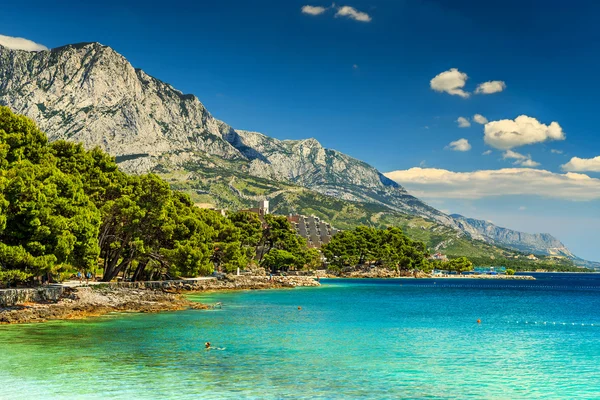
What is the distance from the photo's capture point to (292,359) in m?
33.0

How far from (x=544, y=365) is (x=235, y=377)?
19.5 metres

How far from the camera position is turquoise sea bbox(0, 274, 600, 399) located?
24922 mm

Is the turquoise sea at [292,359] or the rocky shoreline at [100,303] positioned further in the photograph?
the rocky shoreline at [100,303]

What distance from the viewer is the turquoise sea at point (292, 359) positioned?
24922 mm

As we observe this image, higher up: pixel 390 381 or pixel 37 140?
pixel 37 140

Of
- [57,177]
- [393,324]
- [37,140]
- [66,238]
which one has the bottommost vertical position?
[393,324]

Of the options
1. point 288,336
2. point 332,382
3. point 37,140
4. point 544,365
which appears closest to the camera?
point 332,382

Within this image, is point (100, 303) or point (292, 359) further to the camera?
point (100, 303)

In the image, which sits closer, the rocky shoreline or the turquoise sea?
the turquoise sea

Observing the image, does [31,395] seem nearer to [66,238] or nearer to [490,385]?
[490,385]

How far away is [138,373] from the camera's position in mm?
27672

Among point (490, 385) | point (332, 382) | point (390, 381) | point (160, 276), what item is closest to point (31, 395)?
point (332, 382)

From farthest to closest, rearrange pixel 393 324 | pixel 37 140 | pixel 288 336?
1. pixel 37 140
2. pixel 393 324
3. pixel 288 336

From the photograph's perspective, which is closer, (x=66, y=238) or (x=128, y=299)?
(x=66, y=238)
